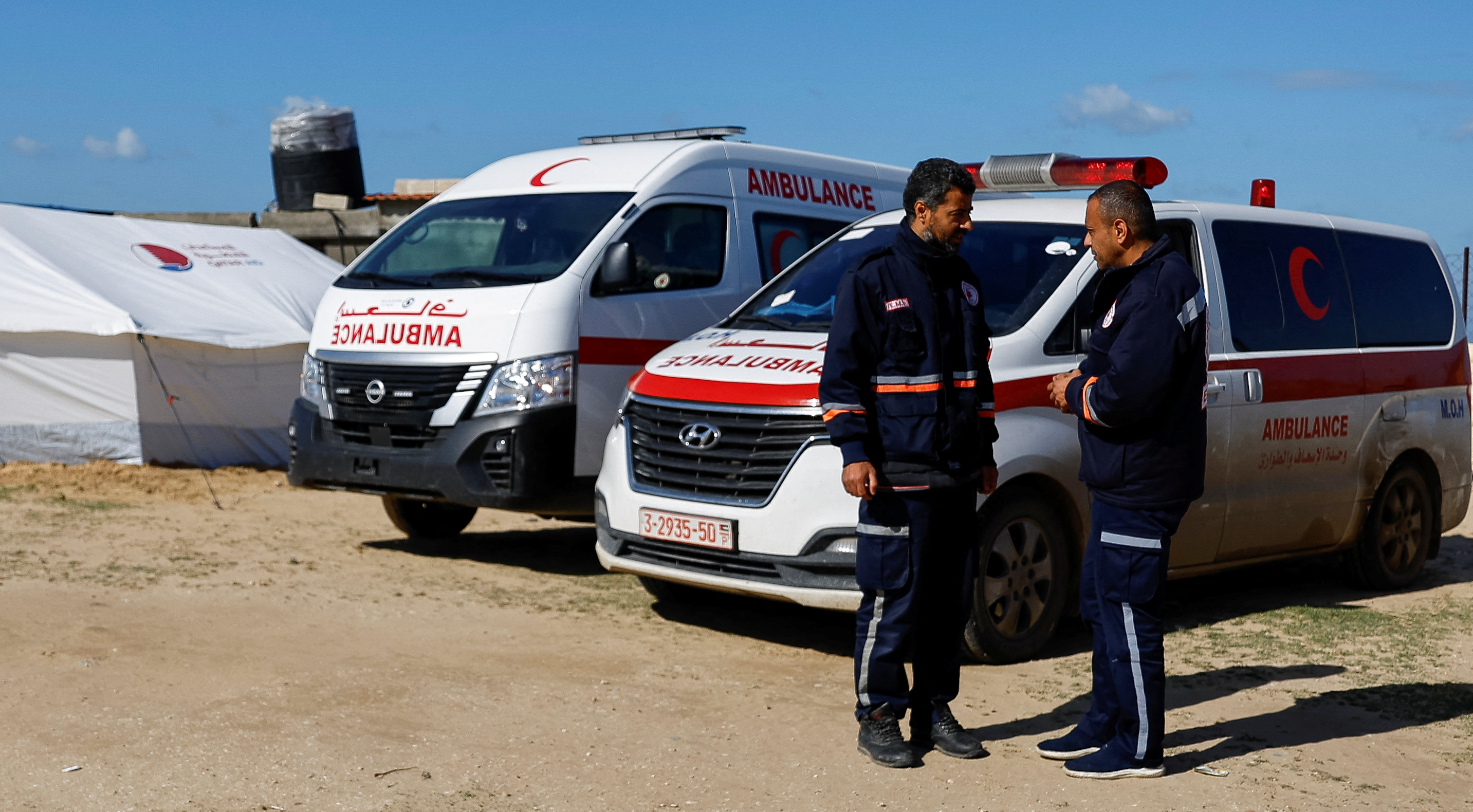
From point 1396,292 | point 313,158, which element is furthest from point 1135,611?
point 313,158

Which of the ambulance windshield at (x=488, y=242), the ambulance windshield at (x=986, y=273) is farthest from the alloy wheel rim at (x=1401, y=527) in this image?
the ambulance windshield at (x=488, y=242)

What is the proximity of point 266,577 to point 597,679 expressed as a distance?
2.81m

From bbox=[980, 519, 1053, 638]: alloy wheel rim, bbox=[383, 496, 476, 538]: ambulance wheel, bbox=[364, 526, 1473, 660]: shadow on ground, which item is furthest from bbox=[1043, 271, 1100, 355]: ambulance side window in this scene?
bbox=[383, 496, 476, 538]: ambulance wheel

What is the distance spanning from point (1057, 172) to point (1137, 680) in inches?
112

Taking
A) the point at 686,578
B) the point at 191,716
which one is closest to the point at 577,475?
the point at 686,578

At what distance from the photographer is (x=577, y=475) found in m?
7.30

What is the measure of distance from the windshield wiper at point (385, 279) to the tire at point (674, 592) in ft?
6.77

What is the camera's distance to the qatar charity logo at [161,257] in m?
12.6

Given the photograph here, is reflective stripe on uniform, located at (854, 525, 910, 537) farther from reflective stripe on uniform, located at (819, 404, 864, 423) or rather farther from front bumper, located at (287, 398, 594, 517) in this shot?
front bumper, located at (287, 398, 594, 517)

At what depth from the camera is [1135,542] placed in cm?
438

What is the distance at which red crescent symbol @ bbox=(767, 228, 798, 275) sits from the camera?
826cm

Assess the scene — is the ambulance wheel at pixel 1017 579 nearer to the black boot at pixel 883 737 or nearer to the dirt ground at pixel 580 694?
the dirt ground at pixel 580 694

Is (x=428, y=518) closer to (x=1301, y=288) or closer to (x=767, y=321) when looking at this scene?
(x=767, y=321)

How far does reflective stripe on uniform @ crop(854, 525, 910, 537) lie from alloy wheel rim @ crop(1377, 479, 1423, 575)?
3.99 m
